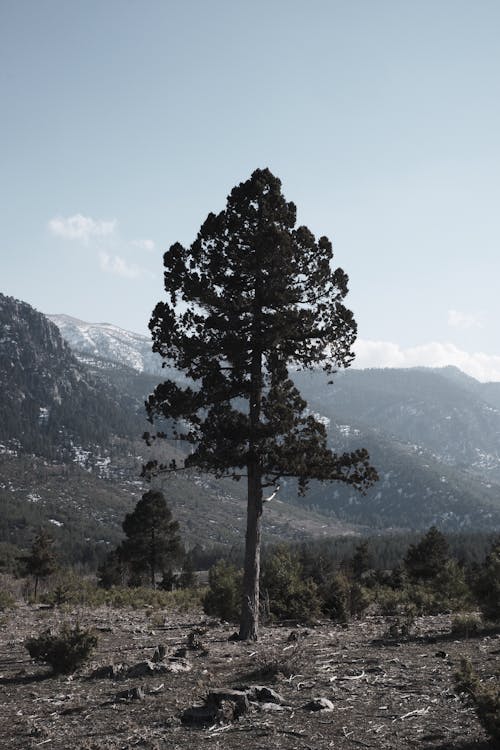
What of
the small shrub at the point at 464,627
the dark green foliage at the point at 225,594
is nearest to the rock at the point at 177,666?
the small shrub at the point at 464,627

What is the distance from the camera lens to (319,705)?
9992 mm

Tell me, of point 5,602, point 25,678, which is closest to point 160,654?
point 25,678

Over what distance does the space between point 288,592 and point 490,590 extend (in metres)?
8.62

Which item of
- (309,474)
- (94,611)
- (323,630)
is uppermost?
(309,474)

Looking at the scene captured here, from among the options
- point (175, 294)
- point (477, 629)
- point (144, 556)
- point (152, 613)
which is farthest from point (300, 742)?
point (144, 556)

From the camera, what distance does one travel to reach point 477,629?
1789 centimetres

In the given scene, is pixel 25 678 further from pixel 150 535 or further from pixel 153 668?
pixel 150 535

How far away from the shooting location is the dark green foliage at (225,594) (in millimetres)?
23312

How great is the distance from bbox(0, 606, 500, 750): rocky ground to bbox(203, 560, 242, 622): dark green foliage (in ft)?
16.4

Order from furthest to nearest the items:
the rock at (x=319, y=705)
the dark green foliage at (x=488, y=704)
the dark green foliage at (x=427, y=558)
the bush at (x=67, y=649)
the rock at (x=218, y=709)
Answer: the dark green foliage at (x=427, y=558) < the bush at (x=67, y=649) < the rock at (x=319, y=705) < the rock at (x=218, y=709) < the dark green foliage at (x=488, y=704)

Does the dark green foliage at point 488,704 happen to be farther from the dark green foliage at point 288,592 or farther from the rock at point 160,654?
the dark green foliage at point 288,592

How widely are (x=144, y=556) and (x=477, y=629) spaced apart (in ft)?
148

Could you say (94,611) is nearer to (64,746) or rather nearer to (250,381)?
(250,381)

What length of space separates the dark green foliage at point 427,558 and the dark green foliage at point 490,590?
115 ft
